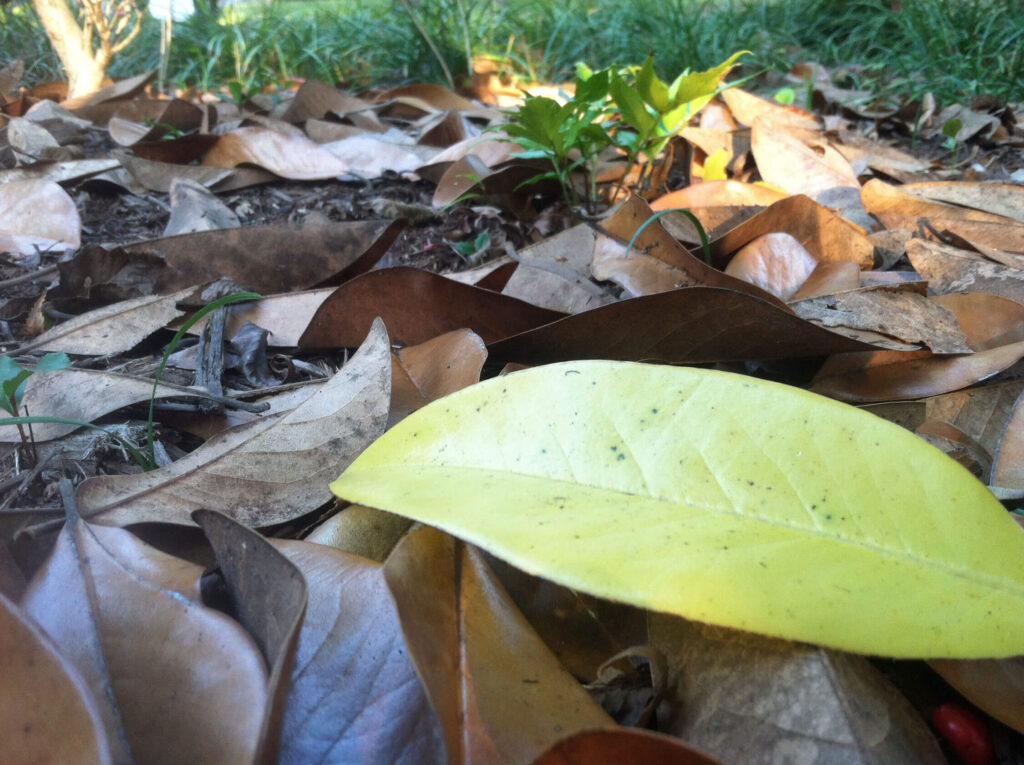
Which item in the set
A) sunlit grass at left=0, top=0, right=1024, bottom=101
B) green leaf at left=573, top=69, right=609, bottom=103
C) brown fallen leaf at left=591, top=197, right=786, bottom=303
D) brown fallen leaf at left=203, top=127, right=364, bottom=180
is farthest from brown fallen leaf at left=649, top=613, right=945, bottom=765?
sunlit grass at left=0, top=0, right=1024, bottom=101

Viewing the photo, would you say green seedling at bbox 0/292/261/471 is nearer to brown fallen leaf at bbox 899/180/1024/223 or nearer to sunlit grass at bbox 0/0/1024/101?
brown fallen leaf at bbox 899/180/1024/223

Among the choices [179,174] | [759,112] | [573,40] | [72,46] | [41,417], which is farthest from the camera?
[573,40]

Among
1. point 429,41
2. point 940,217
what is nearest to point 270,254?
point 940,217

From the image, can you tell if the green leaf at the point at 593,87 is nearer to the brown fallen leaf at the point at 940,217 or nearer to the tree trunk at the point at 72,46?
the brown fallen leaf at the point at 940,217

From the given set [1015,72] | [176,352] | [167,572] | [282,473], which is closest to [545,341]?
[282,473]

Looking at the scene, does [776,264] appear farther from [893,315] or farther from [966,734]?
[966,734]
